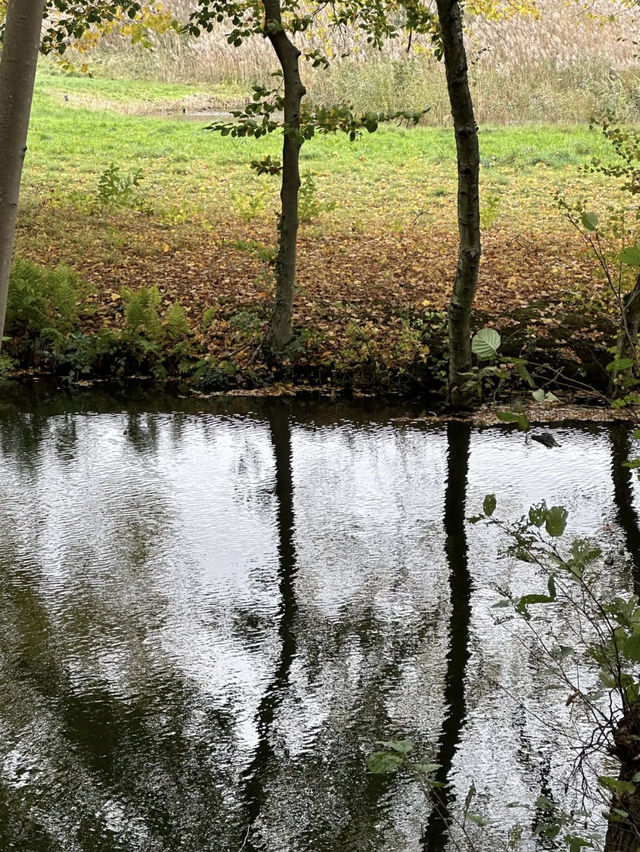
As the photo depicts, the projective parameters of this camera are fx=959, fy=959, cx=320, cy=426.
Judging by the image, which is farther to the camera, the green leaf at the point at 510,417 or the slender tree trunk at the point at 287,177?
the slender tree trunk at the point at 287,177

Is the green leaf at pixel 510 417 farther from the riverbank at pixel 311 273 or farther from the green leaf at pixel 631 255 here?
the riverbank at pixel 311 273

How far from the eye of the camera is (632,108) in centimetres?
2155

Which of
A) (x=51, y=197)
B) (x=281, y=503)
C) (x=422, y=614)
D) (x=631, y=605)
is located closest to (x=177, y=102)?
(x=51, y=197)

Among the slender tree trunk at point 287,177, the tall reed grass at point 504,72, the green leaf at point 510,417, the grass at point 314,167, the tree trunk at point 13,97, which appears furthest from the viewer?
the tall reed grass at point 504,72

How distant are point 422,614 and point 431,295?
21.9ft

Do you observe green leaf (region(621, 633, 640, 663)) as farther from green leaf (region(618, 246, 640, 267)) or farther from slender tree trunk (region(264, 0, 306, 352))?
slender tree trunk (region(264, 0, 306, 352))

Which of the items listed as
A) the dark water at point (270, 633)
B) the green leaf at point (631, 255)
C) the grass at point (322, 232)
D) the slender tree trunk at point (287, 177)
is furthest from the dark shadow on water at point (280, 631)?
the grass at point (322, 232)

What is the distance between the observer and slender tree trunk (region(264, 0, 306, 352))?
9.15 m

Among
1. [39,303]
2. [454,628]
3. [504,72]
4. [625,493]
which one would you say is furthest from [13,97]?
[504,72]

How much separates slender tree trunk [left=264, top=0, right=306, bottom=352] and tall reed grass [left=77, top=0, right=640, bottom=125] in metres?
11.7

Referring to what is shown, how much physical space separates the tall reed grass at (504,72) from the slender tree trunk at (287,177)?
38.3 ft

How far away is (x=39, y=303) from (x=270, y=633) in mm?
6583

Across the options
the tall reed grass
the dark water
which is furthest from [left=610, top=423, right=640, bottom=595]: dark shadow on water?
the tall reed grass

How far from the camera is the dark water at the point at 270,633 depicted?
3.56 m
